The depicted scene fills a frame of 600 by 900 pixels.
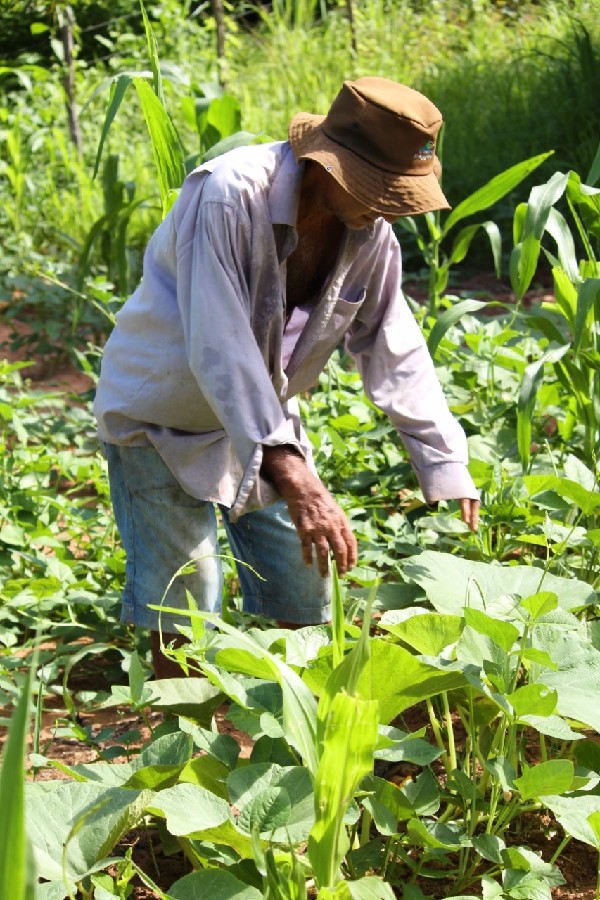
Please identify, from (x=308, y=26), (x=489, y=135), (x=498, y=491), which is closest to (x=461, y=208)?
(x=498, y=491)

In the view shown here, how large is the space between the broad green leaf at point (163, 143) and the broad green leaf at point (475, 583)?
1243 mm

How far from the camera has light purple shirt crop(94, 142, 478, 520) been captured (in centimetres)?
192

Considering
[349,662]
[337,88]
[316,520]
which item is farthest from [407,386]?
[337,88]

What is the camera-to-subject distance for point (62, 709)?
244cm

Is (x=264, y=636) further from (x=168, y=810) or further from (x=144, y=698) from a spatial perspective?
(x=168, y=810)

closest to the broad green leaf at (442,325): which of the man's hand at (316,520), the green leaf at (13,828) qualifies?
the man's hand at (316,520)

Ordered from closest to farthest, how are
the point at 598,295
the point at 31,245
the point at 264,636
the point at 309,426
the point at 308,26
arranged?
1. the point at 264,636
2. the point at 598,295
3. the point at 309,426
4. the point at 31,245
5. the point at 308,26

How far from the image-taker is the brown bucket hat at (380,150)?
193cm

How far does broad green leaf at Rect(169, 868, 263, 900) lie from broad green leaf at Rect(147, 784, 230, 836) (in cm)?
5

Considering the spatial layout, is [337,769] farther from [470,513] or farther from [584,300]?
[584,300]

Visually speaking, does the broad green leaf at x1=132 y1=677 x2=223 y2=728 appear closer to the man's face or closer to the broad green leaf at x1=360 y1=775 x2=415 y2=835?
the broad green leaf at x1=360 y1=775 x2=415 y2=835

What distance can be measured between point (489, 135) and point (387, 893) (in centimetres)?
591

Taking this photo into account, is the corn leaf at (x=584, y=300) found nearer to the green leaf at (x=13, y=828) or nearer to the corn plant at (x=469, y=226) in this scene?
the corn plant at (x=469, y=226)

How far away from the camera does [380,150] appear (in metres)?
1.94
